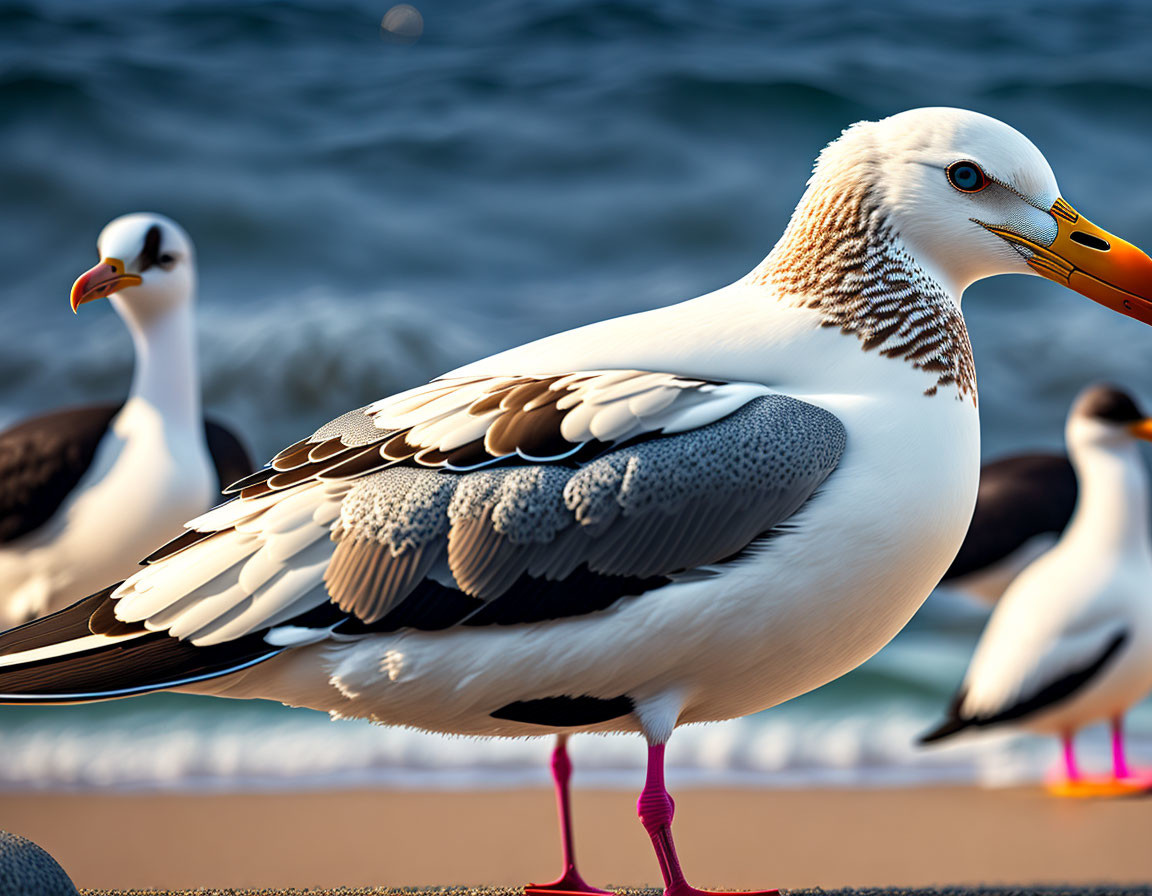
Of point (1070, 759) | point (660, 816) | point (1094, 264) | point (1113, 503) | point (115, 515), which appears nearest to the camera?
point (660, 816)

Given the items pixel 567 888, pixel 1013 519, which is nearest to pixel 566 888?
pixel 567 888

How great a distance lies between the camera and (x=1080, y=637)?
545 cm

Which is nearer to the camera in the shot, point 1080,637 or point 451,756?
point 1080,637

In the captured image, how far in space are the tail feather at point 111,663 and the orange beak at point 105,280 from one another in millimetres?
3260

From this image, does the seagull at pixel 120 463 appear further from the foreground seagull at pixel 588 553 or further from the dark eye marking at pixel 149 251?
the foreground seagull at pixel 588 553

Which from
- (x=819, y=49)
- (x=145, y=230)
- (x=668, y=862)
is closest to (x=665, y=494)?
(x=668, y=862)

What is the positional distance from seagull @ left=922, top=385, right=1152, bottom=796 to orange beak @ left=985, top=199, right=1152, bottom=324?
3588mm

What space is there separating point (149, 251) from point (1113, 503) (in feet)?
14.1

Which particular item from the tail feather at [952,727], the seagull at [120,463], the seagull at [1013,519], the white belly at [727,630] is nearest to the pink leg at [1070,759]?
the tail feather at [952,727]

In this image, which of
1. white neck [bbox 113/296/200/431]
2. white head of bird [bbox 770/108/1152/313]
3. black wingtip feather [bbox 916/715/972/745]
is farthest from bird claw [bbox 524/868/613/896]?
black wingtip feather [bbox 916/715/972/745]

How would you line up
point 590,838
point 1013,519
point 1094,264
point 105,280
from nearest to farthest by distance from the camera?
point 1094,264 < point 105,280 < point 590,838 < point 1013,519

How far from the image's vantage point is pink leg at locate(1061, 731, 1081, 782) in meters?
5.73

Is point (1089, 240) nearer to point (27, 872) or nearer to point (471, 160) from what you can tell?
point (27, 872)

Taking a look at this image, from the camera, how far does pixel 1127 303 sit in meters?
2.17
